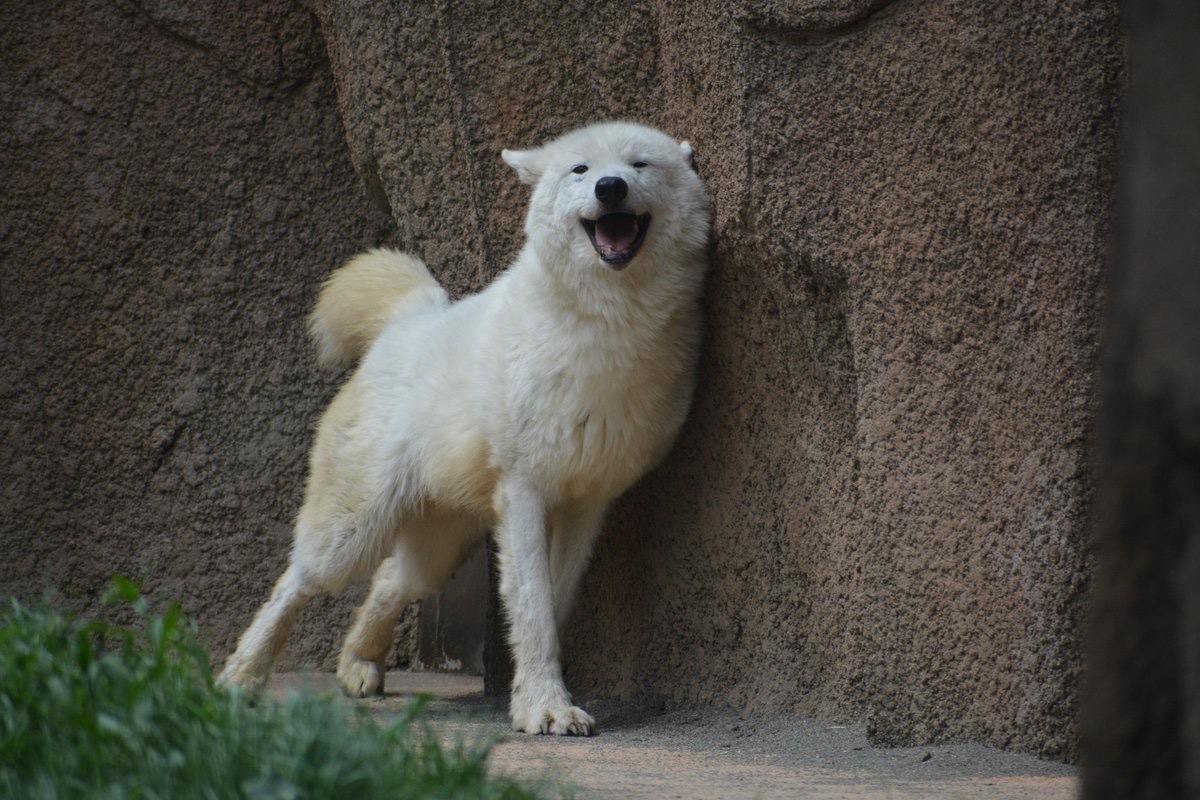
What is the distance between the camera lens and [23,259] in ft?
20.3

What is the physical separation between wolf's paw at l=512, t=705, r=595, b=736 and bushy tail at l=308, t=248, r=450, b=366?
1.93 meters

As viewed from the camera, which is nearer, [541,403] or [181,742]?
[181,742]

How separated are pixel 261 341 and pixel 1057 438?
4.22m

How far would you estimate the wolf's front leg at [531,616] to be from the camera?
431 cm

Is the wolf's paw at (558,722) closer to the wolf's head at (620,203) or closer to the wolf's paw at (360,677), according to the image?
the wolf's paw at (360,677)

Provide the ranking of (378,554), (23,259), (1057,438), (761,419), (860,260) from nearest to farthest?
(1057,438)
(860,260)
(761,419)
(378,554)
(23,259)

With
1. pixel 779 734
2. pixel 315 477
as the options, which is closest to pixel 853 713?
pixel 779 734

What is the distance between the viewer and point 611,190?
4273 millimetres

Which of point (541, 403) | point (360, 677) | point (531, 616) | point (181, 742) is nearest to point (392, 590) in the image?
point (360, 677)

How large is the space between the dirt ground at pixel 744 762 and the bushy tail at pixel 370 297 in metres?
1.71

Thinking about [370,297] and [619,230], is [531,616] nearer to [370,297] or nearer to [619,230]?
[619,230]

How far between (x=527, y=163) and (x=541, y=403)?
90 centimetres

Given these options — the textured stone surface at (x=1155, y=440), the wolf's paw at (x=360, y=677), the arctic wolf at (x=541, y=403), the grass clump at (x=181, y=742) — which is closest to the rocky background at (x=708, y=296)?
the arctic wolf at (x=541, y=403)

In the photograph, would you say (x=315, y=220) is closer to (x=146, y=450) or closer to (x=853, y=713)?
(x=146, y=450)
